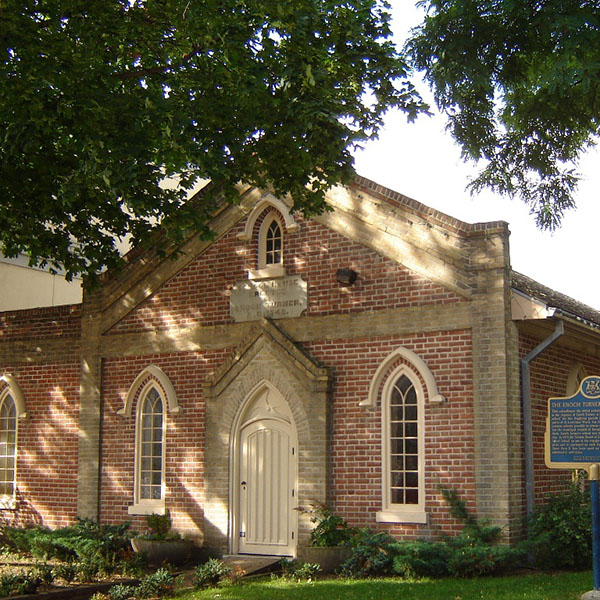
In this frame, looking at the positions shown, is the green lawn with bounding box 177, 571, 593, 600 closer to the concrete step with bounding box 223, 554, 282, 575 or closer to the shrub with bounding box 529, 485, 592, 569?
the shrub with bounding box 529, 485, 592, 569

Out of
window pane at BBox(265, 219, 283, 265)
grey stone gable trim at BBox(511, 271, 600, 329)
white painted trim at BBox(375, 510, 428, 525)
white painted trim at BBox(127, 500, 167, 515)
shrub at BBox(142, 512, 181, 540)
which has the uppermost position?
window pane at BBox(265, 219, 283, 265)

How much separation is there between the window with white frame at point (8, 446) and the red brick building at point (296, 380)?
63 mm

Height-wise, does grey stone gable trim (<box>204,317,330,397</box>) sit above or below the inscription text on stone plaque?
below

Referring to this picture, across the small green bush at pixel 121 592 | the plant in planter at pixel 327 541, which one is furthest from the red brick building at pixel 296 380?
the small green bush at pixel 121 592

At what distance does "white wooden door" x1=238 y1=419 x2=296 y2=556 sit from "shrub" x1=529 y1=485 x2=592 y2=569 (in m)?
4.14

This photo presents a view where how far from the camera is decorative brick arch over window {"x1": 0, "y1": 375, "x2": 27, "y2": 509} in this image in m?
20.0

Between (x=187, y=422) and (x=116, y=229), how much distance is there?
12.4 feet

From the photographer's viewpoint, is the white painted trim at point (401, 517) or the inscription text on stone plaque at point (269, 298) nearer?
the white painted trim at point (401, 517)

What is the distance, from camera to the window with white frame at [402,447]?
600 inches

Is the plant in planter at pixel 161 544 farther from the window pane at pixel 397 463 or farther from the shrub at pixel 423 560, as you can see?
the shrub at pixel 423 560

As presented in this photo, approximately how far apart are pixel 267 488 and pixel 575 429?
6624 mm

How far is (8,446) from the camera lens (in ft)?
66.6

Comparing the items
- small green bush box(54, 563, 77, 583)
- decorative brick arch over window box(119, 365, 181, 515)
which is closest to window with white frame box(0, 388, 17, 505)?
decorative brick arch over window box(119, 365, 181, 515)

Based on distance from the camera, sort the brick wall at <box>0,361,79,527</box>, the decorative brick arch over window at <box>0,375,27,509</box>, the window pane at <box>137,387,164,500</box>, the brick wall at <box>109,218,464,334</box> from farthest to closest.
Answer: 1. the decorative brick arch over window at <box>0,375,27,509</box>
2. the brick wall at <box>0,361,79,527</box>
3. the window pane at <box>137,387,164,500</box>
4. the brick wall at <box>109,218,464,334</box>
